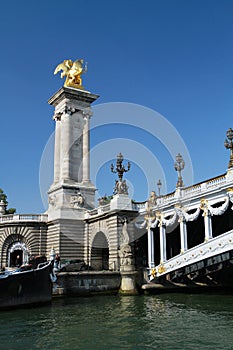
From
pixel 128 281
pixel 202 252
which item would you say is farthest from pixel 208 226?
pixel 128 281

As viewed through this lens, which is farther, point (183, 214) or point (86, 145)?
point (86, 145)

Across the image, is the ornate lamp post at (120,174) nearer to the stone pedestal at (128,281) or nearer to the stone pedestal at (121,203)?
the stone pedestal at (121,203)

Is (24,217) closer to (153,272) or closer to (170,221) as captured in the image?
(153,272)

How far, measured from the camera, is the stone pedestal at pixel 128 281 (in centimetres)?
2979

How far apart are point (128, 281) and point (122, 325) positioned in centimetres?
1266

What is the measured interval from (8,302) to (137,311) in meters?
7.03

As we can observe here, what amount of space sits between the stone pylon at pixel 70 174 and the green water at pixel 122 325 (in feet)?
45.1

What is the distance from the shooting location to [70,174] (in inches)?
1665

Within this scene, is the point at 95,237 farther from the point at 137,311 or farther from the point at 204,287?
the point at 137,311

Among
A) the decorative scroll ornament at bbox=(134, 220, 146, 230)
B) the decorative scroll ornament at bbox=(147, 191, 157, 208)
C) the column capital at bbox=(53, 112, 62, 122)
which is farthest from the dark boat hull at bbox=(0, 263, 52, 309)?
the column capital at bbox=(53, 112, 62, 122)

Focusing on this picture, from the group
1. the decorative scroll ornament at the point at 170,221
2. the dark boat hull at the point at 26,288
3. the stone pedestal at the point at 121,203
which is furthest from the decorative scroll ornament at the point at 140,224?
the dark boat hull at the point at 26,288

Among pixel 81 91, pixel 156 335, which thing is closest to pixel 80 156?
pixel 81 91

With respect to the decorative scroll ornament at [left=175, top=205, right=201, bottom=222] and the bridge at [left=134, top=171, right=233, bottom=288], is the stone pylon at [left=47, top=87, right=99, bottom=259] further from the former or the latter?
the decorative scroll ornament at [left=175, top=205, right=201, bottom=222]

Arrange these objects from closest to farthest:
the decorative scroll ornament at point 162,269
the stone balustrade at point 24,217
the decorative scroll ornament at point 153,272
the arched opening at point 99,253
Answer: the decorative scroll ornament at point 162,269
the decorative scroll ornament at point 153,272
the arched opening at point 99,253
the stone balustrade at point 24,217
